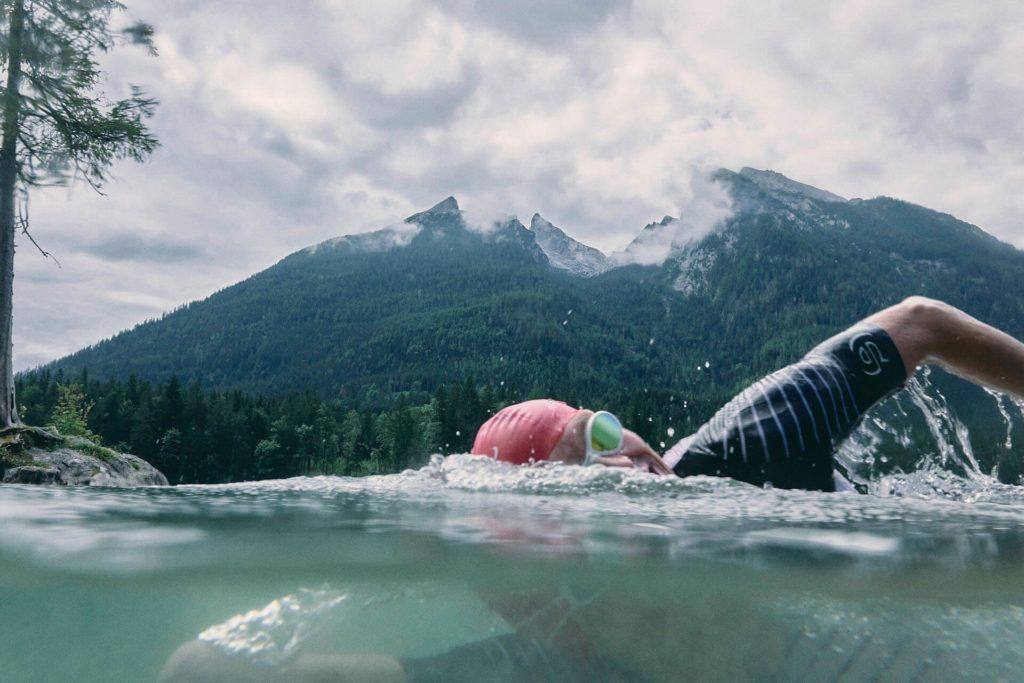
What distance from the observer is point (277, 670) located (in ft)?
6.28

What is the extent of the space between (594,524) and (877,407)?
7.83ft

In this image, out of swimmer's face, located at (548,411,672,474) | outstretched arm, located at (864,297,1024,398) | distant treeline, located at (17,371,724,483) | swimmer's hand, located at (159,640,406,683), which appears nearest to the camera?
swimmer's hand, located at (159,640,406,683)

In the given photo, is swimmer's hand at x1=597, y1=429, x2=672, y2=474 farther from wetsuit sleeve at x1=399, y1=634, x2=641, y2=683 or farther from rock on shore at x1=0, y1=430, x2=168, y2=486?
rock on shore at x1=0, y1=430, x2=168, y2=486

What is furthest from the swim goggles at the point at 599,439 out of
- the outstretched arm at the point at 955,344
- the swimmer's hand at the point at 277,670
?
the swimmer's hand at the point at 277,670

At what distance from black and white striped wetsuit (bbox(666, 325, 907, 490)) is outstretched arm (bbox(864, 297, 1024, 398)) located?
0.38 ft

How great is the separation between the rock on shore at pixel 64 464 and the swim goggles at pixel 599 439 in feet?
33.9

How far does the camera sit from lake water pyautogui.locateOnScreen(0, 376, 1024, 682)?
80.2 inches

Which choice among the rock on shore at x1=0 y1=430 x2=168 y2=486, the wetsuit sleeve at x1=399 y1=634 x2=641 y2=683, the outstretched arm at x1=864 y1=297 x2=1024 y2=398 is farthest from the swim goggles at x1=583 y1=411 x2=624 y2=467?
the rock on shore at x1=0 y1=430 x2=168 y2=486

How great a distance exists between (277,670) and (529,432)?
2.34 m

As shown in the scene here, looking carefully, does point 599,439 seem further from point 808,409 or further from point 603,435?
point 808,409

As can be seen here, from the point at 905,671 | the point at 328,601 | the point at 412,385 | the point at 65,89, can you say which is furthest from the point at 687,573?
the point at 412,385

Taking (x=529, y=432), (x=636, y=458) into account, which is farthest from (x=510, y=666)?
(x=636, y=458)

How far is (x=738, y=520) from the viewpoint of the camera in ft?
10.5

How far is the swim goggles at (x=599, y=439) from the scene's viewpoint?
13.3 ft
